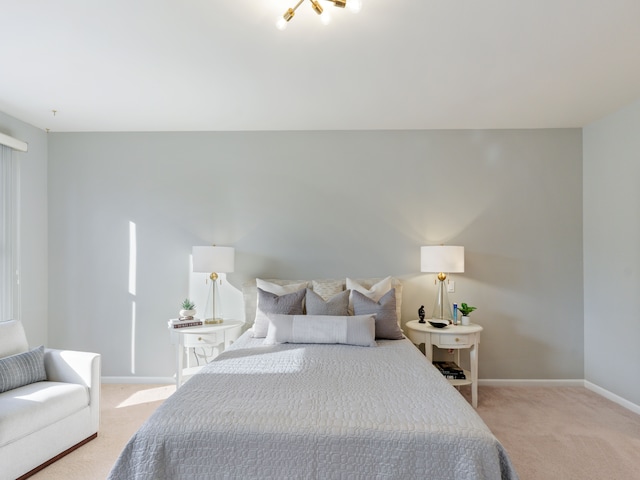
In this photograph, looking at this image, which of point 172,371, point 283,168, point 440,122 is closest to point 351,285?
point 283,168

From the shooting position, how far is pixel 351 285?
10.9ft

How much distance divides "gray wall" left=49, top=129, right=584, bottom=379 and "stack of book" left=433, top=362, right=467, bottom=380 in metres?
0.50

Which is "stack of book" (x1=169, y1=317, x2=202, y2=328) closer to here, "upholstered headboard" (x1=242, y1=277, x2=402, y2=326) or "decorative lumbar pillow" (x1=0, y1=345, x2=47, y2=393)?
"upholstered headboard" (x1=242, y1=277, x2=402, y2=326)

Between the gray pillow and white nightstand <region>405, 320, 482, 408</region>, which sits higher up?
the gray pillow

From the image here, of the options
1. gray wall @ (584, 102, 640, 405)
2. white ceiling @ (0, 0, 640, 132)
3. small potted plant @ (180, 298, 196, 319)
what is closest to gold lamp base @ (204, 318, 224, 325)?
small potted plant @ (180, 298, 196, 319)

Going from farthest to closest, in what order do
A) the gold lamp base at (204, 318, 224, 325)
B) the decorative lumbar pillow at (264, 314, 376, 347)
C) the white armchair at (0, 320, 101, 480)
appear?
1. the gold lamp base at (204, 318, 224, 325)
2. the decorative lumbar pillow at (264, 314, 376, 347)
3. the white armchair at (0, 320, 101, 480)

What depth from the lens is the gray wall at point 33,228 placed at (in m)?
3.48

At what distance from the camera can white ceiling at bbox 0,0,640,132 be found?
1.93 m

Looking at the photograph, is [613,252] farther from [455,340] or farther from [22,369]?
[22,369]

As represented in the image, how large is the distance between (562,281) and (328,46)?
3.23m

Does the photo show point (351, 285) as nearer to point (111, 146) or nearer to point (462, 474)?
point (462, 474)

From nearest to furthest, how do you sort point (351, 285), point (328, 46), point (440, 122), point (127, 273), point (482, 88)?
point (328, 46), point (482, 88), point (351, 285), point (440, 122), point (127, 273)

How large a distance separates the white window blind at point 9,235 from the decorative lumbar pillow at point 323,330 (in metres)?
2.45

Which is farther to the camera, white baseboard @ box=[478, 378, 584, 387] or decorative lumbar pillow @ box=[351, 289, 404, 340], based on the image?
white baseboard @ box=[478, 378, 584, 387]
